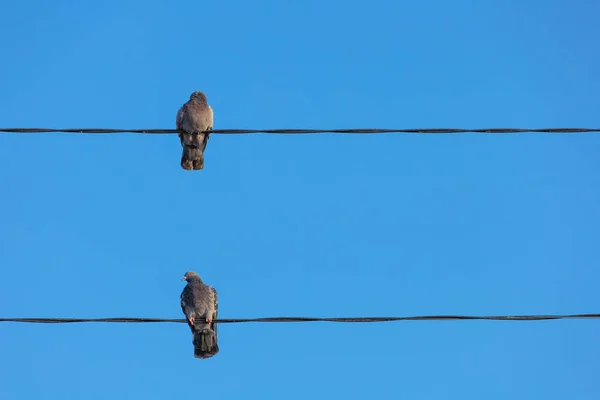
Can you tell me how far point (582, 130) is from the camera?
8906 millimetres

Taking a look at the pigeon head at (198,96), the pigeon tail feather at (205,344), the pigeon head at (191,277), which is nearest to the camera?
the pigeon tail feather at (205,344)

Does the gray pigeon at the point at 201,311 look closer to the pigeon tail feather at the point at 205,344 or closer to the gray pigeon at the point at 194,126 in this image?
the pigeon tail feather at the point at 205,344

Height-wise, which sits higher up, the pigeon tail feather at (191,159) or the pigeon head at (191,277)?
the pigeon tail feather at (191,159)

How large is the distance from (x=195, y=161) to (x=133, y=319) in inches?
214

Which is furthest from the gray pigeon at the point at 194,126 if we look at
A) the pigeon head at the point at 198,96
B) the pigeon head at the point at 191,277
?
the pigeon head at the point at 191,277

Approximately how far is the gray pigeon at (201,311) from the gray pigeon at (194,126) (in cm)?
158

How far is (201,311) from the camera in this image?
13.0m

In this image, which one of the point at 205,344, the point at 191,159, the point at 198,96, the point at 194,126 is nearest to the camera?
the point at 205,344

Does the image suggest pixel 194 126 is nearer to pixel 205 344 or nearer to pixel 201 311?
pixel 201 311

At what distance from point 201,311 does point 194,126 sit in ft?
8.73

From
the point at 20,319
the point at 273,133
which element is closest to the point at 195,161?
the point at 273,133

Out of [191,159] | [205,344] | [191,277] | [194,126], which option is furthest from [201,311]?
[194,126]

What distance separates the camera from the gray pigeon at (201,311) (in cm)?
1226

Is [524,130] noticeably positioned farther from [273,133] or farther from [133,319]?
[133,319]
